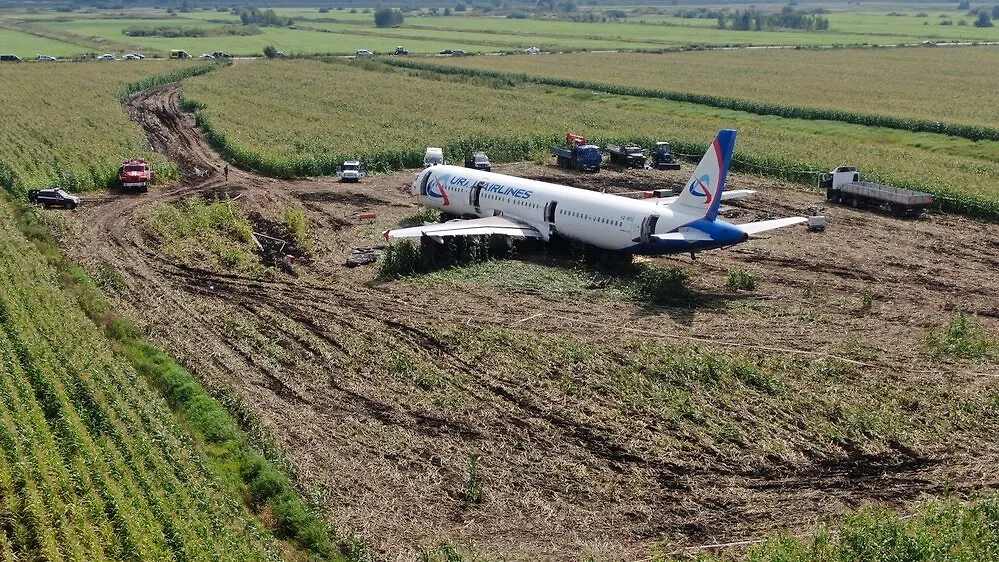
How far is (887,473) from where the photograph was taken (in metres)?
27.6

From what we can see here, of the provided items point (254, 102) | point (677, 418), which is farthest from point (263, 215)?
point (254, 102)

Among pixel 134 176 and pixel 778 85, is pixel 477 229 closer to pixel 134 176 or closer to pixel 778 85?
pixel 134 176

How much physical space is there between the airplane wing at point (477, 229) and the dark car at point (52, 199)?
75.0 ft

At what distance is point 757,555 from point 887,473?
6887mm

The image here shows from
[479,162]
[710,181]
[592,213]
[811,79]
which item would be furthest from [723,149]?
[811,79]

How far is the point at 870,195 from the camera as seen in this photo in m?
61.9

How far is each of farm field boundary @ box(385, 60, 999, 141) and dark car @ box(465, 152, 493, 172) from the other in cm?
4591

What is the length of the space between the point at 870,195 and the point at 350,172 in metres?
36.5

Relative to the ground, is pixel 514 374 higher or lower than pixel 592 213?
lower

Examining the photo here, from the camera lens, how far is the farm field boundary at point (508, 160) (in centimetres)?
6128

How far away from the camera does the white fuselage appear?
44.2 meters

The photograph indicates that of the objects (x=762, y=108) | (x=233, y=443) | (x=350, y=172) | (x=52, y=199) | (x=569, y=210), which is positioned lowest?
(x=233, y=443)

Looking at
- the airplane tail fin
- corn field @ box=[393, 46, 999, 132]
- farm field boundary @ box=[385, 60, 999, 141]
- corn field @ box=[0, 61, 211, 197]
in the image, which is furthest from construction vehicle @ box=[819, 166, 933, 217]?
corn field @ box=[0, 61, 211, 197]

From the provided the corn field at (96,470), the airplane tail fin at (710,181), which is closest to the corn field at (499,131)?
the airplane tail fin at (710,181)
